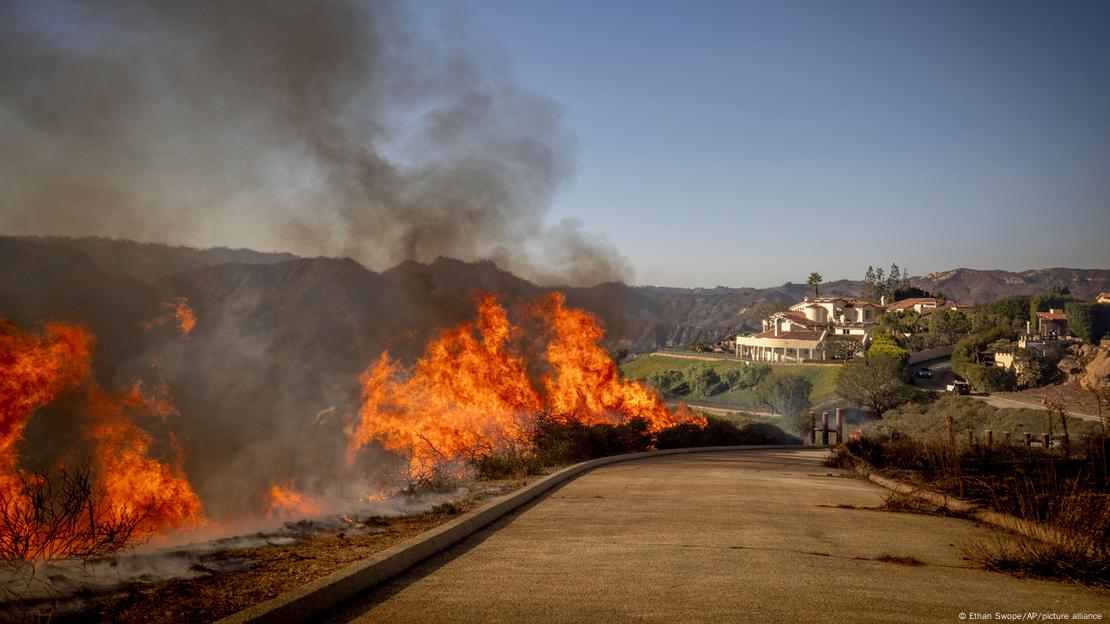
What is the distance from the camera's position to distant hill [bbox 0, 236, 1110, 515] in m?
20.9

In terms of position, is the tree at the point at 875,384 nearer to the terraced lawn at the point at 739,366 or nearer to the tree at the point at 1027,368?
the terraced lawn at the point at 739,366

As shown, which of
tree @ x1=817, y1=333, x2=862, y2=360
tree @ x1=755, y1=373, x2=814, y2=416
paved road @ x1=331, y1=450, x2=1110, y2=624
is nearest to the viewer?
paved road @ x1=331, y1=450, x2=1110, y2=624

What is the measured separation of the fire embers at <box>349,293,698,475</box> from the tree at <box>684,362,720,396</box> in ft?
209

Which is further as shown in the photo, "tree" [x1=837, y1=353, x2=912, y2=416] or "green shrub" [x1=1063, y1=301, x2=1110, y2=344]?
"green shrub" [x1=1063, y1=301, x2=1110, y2=344]

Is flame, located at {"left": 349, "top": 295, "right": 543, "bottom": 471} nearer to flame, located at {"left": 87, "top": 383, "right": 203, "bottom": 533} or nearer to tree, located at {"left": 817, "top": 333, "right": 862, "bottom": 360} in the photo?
flame, located at {"left": 87, "top": 383, "right": 203, "bottom": 533}

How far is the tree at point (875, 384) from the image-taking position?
64.0 metres

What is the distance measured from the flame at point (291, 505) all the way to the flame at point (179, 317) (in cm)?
998

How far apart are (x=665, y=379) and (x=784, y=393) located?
19.5m

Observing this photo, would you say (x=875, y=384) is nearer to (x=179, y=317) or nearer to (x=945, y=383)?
(x=945, y=383)

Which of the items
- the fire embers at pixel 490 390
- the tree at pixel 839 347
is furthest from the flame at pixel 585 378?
the tree at pixel 839 347

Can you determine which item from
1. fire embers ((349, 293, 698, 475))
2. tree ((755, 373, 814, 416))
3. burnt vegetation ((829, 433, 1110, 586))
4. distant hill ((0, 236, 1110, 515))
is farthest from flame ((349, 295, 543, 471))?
tree ((755, 373, 814, 416))

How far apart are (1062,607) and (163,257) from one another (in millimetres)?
26352

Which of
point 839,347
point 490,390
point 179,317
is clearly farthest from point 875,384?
point 179,317

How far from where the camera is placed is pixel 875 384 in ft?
215
